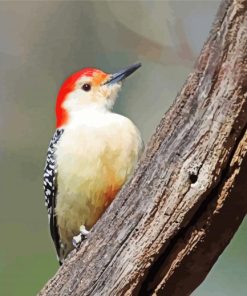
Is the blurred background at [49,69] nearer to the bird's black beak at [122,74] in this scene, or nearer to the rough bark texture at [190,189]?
the bird's black beak at [122,74]

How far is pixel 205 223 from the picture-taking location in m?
1.30

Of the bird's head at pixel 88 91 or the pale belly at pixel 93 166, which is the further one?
the bird's head at pixel 88 91

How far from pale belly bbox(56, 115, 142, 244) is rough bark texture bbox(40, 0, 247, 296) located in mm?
501

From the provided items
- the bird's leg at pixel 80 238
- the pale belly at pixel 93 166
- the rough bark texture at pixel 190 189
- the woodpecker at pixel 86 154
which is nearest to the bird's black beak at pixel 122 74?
the woodpecker at pixel 86 154

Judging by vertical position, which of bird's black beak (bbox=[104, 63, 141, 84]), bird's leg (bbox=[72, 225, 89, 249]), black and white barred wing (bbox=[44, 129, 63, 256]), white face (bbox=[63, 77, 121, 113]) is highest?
bird's black beak (bbox=[104, 63, 141, 84])

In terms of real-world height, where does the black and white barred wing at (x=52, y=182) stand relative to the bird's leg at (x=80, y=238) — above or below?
above

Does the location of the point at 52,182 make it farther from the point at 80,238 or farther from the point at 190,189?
the point at 190,189

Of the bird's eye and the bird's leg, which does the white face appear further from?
the bird's leg

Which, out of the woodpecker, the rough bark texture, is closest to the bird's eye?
the woodpecker

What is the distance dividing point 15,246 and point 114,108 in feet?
1.80

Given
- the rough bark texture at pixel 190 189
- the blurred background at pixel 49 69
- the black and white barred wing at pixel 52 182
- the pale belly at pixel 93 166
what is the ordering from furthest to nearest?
1. the blurred background at pixel 49 69
2. the black and white barred wing at pixel 52 182
3. the pale belly at pixel 93 166
4. the rough bark texture at pixel 190 189

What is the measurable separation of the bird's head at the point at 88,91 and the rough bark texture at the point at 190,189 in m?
0.80

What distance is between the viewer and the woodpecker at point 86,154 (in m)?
1.96

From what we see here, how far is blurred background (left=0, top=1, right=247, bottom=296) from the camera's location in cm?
235
